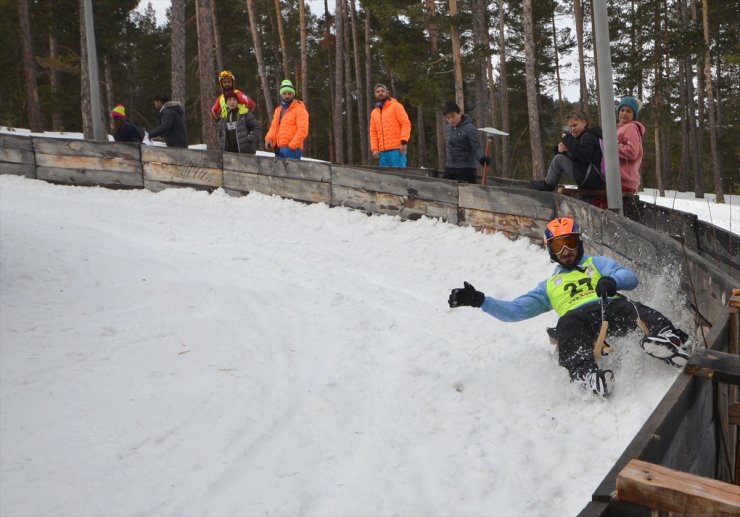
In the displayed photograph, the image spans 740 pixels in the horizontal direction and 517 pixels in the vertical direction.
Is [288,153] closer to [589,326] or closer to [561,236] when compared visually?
[561,236]

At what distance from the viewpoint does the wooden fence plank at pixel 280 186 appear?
1066 centimetres

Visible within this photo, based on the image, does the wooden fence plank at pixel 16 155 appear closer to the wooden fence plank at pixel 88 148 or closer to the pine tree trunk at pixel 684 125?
the wooden fence plank at pixel 88 148

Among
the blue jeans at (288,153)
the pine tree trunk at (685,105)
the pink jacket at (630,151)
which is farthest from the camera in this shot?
the pine tree trunk at (685,105)

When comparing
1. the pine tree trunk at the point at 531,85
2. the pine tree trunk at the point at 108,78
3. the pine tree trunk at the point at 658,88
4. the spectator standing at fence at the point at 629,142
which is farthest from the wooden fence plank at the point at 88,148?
the pine tree trunk at the point at 108,78

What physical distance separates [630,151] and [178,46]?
12950 mm

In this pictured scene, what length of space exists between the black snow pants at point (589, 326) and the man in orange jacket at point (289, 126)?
24.1 feet

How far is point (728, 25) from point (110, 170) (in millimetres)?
33282

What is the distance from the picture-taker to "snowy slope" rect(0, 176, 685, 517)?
12.2 feet

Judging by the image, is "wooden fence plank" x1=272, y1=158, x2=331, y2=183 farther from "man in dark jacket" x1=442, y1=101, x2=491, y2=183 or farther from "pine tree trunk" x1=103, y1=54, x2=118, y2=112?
"pine tree trunk" x1=103, y1=54, x2=118, y2=112

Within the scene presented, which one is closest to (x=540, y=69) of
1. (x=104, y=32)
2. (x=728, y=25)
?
(x=728, y=25)

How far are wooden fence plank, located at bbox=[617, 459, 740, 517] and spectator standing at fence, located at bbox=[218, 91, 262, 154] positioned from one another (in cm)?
1053

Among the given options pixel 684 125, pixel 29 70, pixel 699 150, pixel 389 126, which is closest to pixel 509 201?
pixel 389 126

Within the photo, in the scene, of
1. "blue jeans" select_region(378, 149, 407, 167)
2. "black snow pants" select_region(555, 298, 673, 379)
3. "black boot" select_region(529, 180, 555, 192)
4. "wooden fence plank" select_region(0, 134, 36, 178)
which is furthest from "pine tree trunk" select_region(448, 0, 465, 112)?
"black snow pants" select_region(555, 298, 673, 379)

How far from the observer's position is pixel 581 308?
500 cm
